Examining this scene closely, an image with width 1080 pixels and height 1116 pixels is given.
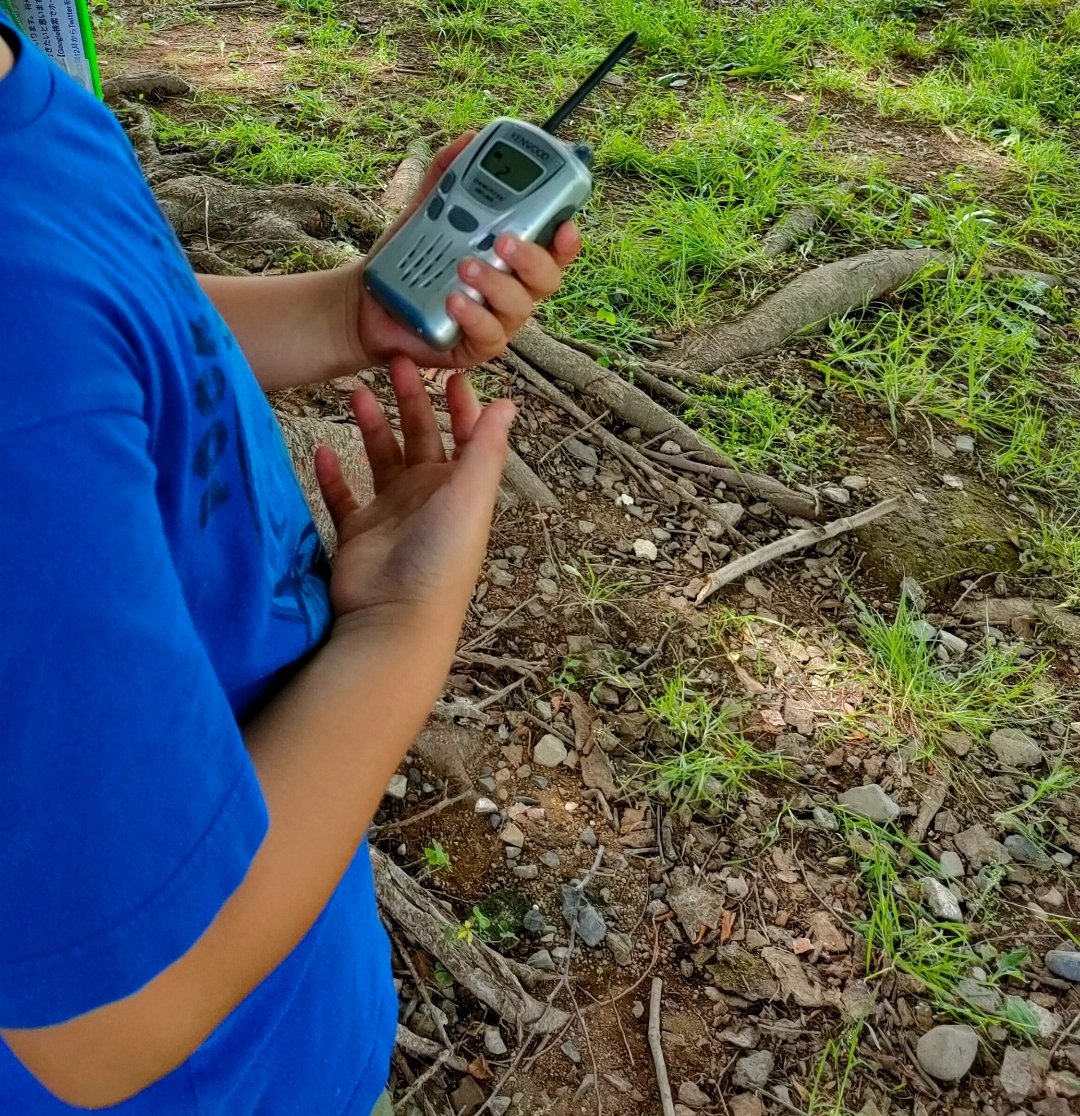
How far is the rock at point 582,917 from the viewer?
69.0 inches

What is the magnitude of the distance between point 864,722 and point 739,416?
3.18 ft

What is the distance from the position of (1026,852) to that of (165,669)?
1924 millimetres

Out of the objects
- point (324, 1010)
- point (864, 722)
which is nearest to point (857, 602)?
point (864, 722)

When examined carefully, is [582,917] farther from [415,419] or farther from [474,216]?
[474,216]

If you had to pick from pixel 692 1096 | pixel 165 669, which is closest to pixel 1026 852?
pixel 692 1096

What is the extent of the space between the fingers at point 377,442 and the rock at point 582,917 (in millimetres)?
959

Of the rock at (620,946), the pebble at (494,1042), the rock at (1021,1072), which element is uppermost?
the pebble at (494,1042)

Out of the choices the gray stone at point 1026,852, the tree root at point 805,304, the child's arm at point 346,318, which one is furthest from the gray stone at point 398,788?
the tree root at point 805,304

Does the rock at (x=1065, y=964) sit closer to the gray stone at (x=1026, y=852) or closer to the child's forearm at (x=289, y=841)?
the gray stone at (x=1026, y=852)

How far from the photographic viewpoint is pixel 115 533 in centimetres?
51

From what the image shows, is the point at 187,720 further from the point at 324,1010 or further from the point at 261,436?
the point at 324,1010

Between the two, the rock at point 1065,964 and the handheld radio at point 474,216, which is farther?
the rock at point 1065,964

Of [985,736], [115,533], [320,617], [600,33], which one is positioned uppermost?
[115,533]

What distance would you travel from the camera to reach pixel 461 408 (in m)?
1.09
